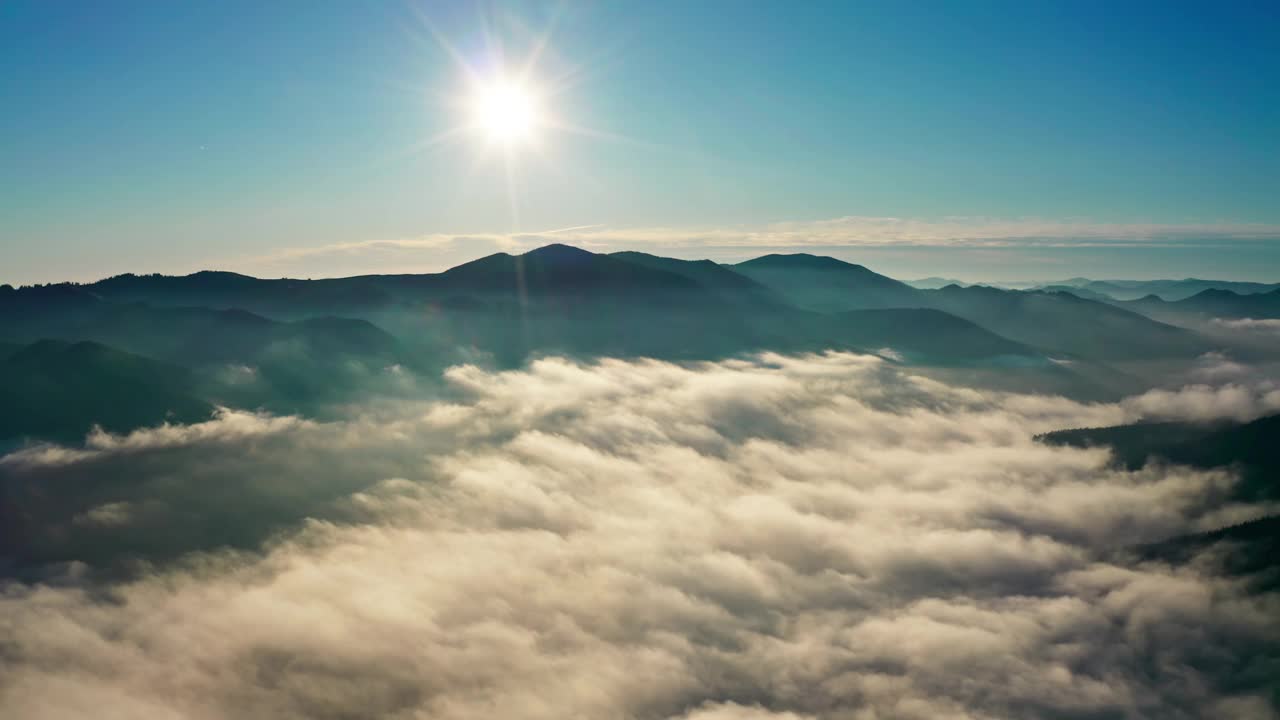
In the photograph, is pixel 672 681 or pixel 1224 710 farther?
pixel 672 681

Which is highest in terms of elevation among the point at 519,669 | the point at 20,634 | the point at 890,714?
the point at 20,634

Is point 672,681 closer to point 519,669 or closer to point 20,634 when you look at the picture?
point 519,669

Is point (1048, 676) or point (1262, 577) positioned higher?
point (1262, 577)

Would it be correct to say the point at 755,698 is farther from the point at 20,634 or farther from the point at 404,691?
the point at 20,634

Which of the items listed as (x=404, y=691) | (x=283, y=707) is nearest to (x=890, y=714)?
(x=404, y=691)

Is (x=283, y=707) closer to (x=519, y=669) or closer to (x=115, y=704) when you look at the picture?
(x=115, y=704)

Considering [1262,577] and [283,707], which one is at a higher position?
[1262,577]

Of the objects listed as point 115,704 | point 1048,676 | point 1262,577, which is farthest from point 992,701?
point 115,704

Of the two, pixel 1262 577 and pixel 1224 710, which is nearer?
pixel 1224 710
